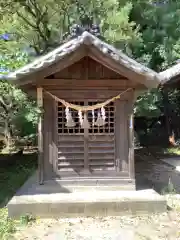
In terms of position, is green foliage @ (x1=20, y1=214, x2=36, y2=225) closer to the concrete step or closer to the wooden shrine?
the concrete step

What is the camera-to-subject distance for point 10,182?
9.35 metres

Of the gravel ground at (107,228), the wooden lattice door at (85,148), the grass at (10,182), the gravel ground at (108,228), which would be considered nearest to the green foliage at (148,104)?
the grass at (10,182)

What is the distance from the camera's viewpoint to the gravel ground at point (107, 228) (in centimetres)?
526

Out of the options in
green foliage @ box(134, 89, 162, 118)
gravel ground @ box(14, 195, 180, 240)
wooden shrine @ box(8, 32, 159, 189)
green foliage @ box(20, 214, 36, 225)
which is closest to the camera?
gravel ground @ box(14, 195, 180, 240)

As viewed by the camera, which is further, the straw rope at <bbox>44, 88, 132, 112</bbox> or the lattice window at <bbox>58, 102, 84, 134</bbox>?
the lattice window at <bbox>58, 102, 84, 134</bbox>

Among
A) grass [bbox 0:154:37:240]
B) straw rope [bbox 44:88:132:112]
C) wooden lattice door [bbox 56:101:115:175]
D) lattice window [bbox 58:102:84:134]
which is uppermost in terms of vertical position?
straw rope [bbox 44:88:132:112]

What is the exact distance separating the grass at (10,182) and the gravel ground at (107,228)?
0.76 ft

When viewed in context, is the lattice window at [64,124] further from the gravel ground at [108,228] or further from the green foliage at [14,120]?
the green foliage at [14,120]

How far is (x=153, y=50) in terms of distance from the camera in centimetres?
1786

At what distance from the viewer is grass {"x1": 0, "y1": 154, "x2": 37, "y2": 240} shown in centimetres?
556

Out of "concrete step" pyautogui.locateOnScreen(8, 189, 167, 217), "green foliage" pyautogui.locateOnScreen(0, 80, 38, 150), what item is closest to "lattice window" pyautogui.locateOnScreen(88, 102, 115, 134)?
"concrete step" pyautogui.locateOnScreen(8, 189, 167, 217)

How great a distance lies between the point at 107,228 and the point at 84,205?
0.77 m

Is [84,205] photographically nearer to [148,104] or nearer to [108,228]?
Answer: [108,228]

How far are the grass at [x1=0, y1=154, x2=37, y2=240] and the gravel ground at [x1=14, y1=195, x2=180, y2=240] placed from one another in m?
0.23
